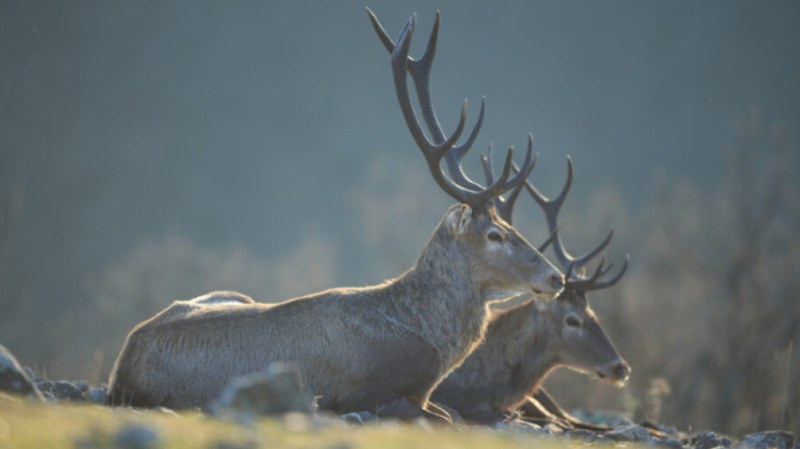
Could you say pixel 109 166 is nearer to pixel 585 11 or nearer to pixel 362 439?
pixel 585 11

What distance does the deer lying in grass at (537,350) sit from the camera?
1254 centimetres

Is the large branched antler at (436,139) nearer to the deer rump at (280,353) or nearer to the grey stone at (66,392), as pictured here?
the deer rump at (280,353)

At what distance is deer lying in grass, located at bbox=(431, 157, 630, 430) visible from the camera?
494 inches

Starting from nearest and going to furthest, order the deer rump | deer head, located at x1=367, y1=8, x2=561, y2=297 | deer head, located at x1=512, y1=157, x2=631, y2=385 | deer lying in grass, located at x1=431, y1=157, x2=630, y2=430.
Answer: the deer rump → deer head, located at x1=367, y1=8, x2=561, y2=297 → deer lying in grass, located at x1=431, y1=157, x2=630, y2=430 → deer head, located at x1=512, y1=157, x2=631, y2=385

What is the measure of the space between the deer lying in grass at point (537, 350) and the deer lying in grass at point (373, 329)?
191cm

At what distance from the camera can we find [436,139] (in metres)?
11.5

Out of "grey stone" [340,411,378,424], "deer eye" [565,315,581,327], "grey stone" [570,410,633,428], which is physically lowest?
"grey stone" [570,410,633,428]

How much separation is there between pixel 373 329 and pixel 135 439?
533 cm

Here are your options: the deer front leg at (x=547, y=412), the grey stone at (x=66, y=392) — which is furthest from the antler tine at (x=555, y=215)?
the grey stone at (x=66, y=392)

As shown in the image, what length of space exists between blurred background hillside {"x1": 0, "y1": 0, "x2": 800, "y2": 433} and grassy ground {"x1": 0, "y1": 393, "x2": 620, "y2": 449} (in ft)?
34.5

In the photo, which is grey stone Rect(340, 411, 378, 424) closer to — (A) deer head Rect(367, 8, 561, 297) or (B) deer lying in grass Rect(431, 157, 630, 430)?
(A) deer head Rect(367, 8, 561, 297)

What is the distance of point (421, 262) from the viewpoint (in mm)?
10766

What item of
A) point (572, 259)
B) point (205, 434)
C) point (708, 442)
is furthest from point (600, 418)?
point (205, 434)

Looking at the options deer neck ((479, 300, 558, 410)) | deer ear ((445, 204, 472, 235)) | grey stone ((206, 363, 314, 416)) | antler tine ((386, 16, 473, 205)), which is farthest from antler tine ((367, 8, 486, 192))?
grey stone ((206, 363, 314, 416))
